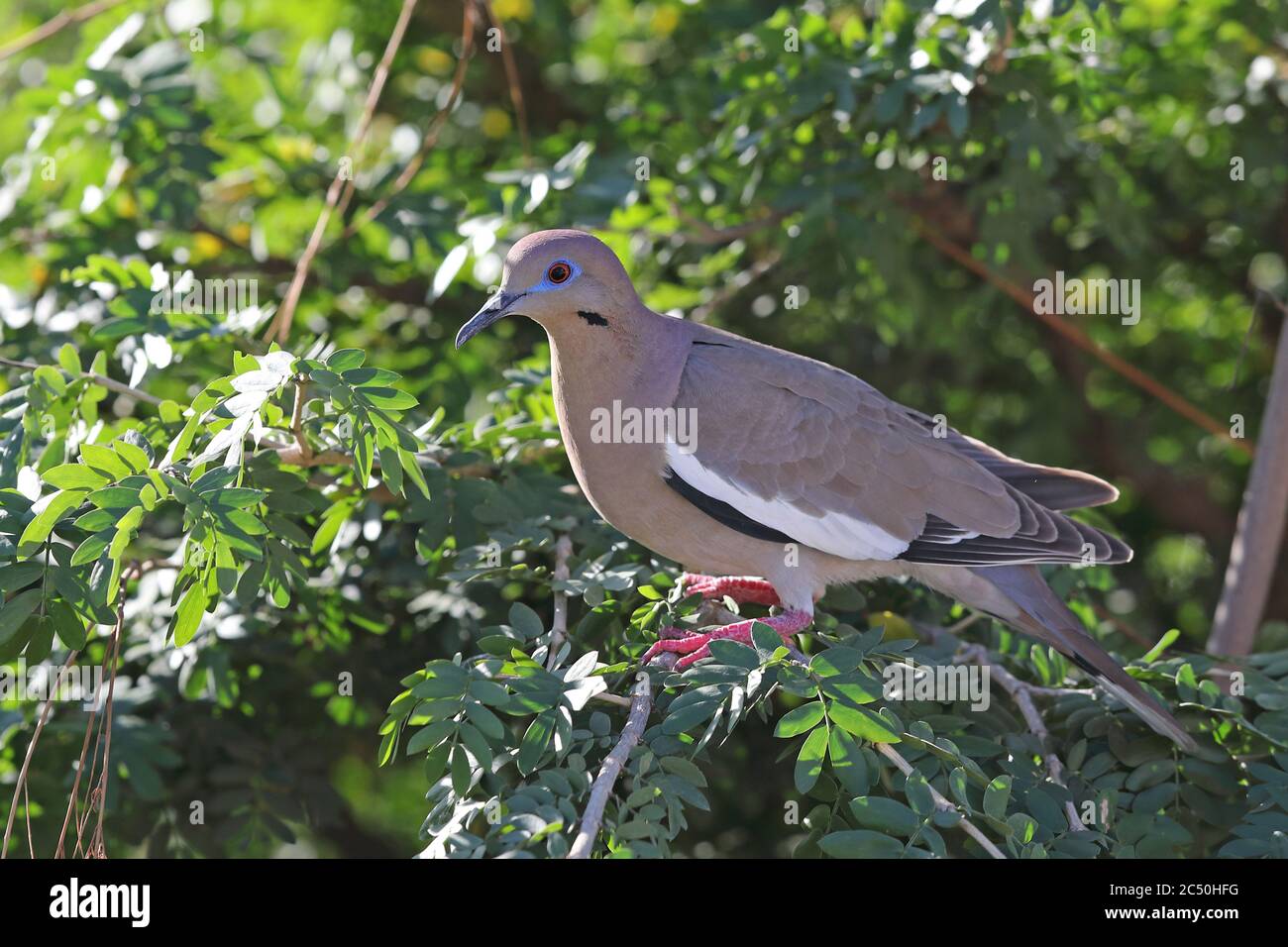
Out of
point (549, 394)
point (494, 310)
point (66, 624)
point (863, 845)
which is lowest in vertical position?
point (863, 845)

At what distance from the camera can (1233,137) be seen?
495 cm

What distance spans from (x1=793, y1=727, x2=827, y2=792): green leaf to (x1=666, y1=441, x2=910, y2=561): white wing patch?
0.94 metres

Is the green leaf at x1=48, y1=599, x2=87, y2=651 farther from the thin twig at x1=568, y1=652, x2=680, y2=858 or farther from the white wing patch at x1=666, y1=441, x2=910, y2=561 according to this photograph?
the white wing patch at x1=666, y1=441, x2=910, y2=561

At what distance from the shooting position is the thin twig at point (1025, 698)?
3074mm

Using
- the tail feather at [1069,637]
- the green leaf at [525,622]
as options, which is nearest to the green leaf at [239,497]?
the green leaf at [525,622]

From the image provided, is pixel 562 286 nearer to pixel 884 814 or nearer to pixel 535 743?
pixel 535 743

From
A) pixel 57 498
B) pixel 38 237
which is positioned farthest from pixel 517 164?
pixel 57 498

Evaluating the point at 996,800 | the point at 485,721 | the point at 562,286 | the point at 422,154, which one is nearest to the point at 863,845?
the point at 996,800

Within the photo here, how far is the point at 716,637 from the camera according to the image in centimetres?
326

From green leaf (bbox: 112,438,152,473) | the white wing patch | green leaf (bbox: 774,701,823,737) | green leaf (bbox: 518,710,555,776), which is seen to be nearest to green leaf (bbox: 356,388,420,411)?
green leaf (bbox: 112,438,152,473)

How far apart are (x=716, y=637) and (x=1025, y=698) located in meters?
0.85
